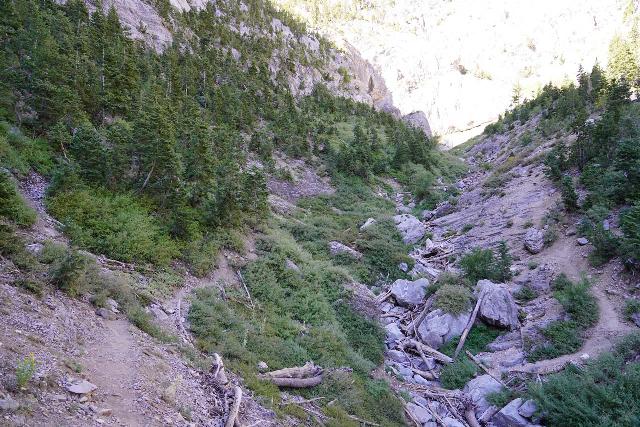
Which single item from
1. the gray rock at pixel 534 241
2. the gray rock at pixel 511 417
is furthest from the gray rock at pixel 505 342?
the gray rock at pixel 534 241

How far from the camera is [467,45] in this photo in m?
107

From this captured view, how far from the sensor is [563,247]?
1703cm

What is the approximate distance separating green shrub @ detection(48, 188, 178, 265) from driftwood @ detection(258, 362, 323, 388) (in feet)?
14.5

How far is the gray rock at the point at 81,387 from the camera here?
5.45m

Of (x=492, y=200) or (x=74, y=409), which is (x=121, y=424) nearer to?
(x=74, y=409)

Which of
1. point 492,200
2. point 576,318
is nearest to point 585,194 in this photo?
point 492,200

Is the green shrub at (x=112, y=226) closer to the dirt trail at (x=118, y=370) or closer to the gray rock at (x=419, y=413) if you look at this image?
the dirt trail at (x=118, y=370)

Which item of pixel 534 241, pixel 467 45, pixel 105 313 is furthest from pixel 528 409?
pixel 467 45

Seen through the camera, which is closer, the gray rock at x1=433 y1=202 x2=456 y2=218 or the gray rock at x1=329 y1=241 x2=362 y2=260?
the gray rock at x1=329 y1=241 x2=362 y2=260

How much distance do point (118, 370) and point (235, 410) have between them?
2.10m

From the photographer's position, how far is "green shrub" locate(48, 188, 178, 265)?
9875mm

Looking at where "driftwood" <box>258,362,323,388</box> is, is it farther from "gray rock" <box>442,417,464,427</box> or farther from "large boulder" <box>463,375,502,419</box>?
"large boulder" <box>463,375,502,419</box>

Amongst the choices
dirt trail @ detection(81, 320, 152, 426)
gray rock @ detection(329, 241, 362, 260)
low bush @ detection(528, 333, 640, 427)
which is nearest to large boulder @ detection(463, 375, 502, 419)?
low bush @ detection(528, 333, 640, 427)

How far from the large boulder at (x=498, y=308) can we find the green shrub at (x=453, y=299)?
59 cm
